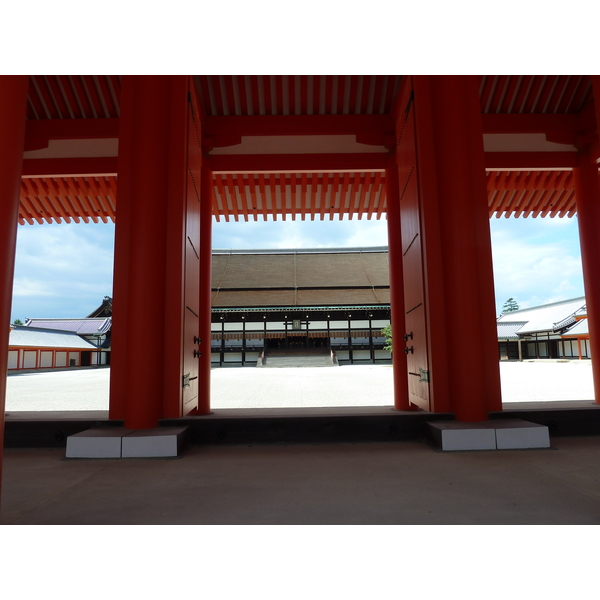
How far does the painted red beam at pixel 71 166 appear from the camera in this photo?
429 centimetres

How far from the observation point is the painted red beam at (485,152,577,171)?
13.5ft

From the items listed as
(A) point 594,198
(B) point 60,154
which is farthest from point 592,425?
(B) point 60,154

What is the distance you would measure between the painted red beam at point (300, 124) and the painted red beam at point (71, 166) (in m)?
1.07

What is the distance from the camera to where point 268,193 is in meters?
5.10

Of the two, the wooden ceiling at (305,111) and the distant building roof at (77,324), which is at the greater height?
the wooden ceiling at (305,111)

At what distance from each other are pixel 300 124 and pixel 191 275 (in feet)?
5.68

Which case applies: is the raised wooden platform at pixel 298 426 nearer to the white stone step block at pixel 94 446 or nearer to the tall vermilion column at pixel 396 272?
the white stone step block at pixel 94 446

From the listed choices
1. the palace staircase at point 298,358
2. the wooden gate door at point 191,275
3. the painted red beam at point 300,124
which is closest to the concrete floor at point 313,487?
the wooden gate door at point 191,275

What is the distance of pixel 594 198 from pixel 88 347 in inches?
899

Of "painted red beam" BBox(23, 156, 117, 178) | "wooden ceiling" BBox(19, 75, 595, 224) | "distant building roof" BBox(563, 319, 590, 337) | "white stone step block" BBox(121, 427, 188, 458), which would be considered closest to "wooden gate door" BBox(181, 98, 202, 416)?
"white stone step block" BBox(121, 427, 188, 458)

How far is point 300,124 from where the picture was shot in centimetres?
398

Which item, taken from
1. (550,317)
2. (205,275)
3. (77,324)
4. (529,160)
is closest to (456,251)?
(529,160)

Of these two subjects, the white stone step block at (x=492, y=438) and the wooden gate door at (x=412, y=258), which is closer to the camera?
the white stone step block at (x=492, y=438)

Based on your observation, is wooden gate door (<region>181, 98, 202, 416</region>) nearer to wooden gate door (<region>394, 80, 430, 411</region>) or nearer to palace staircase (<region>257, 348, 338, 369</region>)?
wooden gate door (<region>394, 80, 430, 411</region>)
